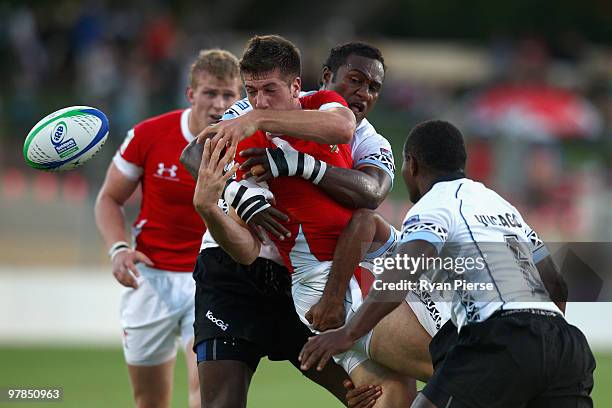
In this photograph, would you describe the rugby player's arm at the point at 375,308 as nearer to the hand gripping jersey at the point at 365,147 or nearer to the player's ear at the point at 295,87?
the hand gripping jersey at the point at 365,147

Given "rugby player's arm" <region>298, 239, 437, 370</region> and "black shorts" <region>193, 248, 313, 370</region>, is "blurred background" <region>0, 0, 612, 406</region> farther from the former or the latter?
"rugby player's arm" <region>298, 239, 437, 370</region>

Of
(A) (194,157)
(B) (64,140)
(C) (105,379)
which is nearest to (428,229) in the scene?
(A) (194,157)

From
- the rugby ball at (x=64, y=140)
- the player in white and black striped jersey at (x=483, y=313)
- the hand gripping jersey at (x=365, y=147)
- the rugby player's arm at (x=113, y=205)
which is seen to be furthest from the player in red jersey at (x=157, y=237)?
the player in white and black striped jersey at (x=483, y=313)

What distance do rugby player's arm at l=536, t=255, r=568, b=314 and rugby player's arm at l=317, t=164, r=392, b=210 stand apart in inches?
37.1

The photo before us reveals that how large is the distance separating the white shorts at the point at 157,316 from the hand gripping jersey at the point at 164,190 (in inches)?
4.5

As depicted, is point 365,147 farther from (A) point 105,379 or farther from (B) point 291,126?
(A) point 105,379

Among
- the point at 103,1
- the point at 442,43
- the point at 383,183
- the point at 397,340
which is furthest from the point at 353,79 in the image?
the point at 442,43

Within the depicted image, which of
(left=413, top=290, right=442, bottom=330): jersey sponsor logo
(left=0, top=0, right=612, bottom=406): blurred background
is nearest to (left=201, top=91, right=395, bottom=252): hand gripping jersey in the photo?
(left=413, top=290, right=442, bottom=330): jersey sponsor logo

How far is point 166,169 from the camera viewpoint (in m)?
7.70

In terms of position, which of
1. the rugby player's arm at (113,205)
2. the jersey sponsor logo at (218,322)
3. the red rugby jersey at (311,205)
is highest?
the red rugby jersey at (311,205)

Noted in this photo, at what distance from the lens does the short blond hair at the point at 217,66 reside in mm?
7402

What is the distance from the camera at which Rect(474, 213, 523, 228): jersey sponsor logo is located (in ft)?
17.4

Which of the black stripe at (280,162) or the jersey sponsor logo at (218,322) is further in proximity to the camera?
the jersey sponsor logo at (218,322)

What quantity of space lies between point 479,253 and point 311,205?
3.41 feet
